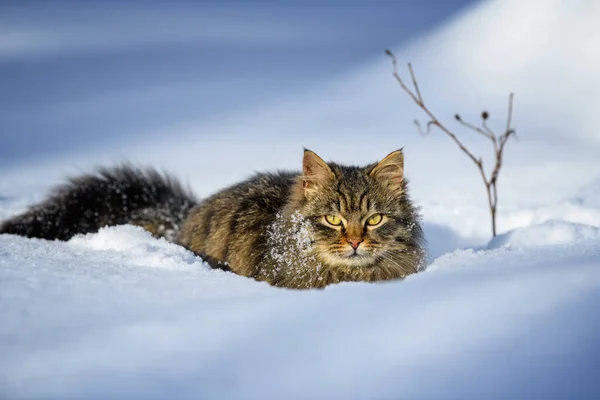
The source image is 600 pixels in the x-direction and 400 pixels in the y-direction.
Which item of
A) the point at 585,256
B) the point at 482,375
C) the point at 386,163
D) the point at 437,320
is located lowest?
Result: the point at 482,375

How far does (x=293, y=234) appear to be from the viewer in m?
2.73

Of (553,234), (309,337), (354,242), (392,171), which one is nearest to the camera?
(309,337)

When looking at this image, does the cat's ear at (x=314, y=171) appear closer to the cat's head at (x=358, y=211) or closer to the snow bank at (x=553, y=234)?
the cat's head at (x=358, y=211)

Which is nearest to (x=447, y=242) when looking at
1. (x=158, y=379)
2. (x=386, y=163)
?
(x=386, y=163)

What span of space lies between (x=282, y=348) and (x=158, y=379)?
29 centimetres

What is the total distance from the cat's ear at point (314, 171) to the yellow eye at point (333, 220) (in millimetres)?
183

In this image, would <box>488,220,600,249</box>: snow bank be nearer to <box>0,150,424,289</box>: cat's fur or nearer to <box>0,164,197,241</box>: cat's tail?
<box>0,150,424,289</box>: cat's fur

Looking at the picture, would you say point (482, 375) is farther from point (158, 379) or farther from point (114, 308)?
point (114, 308)

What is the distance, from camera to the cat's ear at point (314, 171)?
2.73 meters

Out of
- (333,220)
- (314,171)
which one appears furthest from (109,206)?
(333,220)

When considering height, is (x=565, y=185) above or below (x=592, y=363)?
above

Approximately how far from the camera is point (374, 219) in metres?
2.70

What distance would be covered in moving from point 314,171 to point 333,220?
0.26 meters

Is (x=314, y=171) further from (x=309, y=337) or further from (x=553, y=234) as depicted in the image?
(x=309, y=337)
